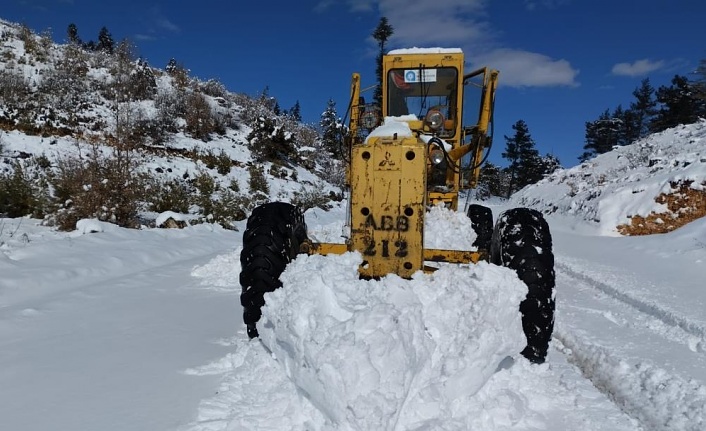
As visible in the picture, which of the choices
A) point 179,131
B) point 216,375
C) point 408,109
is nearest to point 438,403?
point 216,375

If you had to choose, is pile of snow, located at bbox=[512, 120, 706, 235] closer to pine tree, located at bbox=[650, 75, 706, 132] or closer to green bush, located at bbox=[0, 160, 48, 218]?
green bush, located at bbox=[0, 160, 48, 218]

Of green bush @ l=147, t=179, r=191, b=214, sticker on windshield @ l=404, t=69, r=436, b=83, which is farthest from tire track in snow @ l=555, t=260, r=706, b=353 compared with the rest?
green bush @ l=147, t=179, r=191, b=214

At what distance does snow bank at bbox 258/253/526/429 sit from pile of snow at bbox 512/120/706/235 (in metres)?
9.59

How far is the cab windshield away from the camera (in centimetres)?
734

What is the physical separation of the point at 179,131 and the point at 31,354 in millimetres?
17931

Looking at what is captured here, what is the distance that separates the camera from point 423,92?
7.44 meters

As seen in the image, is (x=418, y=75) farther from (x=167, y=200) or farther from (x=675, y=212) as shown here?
(x=675, y=212)

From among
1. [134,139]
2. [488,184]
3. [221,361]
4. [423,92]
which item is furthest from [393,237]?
[488,184]

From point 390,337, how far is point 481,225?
4417mm

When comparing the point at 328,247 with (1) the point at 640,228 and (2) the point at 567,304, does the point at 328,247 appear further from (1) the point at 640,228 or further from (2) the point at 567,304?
(1) the point at 640,228

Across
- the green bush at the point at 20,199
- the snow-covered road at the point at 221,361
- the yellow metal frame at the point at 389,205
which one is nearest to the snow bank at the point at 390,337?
the snow-covered road at the point at 221,361

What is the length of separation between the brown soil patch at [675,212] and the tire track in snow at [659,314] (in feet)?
16.5

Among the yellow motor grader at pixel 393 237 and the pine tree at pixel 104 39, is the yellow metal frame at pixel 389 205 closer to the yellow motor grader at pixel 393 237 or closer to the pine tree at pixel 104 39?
the yellow motor grader at pixel 393 237

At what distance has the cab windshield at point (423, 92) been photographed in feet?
24.1
